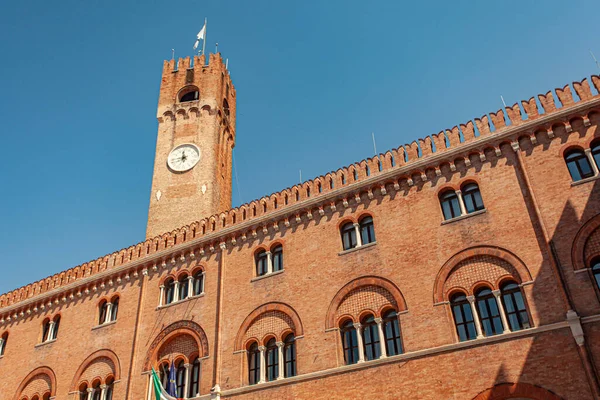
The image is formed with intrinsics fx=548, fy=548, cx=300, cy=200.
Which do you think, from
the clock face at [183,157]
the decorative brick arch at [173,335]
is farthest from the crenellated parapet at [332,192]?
the clock face at [183,157]

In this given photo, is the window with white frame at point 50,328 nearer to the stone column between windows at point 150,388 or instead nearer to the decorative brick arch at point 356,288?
the stone column between windows at point 150,388

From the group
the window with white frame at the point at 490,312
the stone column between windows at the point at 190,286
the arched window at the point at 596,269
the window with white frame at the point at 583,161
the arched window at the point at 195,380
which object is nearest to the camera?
the arched window at the point at 596,269

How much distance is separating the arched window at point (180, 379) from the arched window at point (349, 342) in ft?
17.8

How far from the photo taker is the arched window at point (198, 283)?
18141mm

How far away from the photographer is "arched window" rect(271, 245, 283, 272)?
17.1m

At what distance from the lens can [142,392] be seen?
17.0 meters

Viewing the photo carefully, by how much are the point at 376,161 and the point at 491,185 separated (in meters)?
3.61

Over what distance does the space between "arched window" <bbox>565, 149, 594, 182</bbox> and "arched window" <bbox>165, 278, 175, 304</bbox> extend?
41.9 ft

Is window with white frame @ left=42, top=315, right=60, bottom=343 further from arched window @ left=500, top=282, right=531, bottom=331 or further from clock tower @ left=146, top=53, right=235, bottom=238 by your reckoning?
arched window @ left=500, top=282, right=531, bottom=331

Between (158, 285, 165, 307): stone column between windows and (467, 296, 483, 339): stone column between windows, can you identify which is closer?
(467, 296, 483, 339): stone column between windows

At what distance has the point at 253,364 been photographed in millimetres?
15969

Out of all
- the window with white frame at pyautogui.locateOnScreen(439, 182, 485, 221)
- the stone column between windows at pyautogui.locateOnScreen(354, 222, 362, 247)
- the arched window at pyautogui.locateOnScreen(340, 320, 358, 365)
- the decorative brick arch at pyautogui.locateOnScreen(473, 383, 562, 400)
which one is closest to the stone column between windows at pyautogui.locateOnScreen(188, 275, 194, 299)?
the arched window at pyautogui.locateOnScreen(340, 320, 358, 365)

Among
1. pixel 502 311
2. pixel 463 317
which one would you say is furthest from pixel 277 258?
pixel 502 311

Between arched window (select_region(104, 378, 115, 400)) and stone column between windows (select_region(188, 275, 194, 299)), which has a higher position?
stone column between windows (select_region(188, 275, 194, 299))
